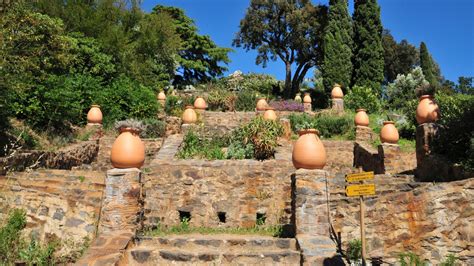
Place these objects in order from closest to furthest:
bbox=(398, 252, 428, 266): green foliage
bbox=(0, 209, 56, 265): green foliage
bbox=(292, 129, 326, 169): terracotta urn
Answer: bbox=(398, 252, 428, 266): green foliage, bbox=(0, 209, 56, 265): green foliage, bbox=(292, 129, 326, 169): terracotta urn

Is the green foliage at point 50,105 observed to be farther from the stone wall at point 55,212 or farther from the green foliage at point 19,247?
the green foliage at point 19,247

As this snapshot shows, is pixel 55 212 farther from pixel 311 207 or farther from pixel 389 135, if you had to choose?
pixel 389 135

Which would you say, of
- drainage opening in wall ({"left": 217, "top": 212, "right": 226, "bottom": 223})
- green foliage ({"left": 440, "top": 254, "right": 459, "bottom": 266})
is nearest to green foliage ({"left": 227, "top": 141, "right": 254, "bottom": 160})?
drainage opening in wall ({"left": 217, "top": 212, "right": 226, "bottom": 223})

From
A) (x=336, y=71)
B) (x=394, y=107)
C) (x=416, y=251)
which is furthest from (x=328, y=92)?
(x=416, y=251)

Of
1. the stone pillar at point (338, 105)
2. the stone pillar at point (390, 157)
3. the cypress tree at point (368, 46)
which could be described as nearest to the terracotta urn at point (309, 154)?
the stone pillar at point (390, 157)

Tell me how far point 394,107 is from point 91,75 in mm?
16225

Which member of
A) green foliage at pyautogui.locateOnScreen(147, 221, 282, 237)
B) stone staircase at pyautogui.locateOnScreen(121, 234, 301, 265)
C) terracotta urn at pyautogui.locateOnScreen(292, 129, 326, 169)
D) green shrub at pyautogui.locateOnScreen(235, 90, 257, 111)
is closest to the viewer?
stone staircase at pyautogui.locateOnScreen(121, 234, 301, 265)

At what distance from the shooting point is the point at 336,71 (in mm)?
25953

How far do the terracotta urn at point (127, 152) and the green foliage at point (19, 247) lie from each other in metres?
1.50

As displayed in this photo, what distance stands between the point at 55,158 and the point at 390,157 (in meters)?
8.63

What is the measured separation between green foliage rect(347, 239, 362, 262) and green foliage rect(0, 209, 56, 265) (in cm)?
416

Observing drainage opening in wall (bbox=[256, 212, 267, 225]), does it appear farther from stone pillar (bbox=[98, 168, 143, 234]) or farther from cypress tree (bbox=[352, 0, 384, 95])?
cypress tree (bbox=[352, 0, 384, 95])

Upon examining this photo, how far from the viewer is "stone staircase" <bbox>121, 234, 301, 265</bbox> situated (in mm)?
5840

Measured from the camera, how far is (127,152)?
651 centimetres
